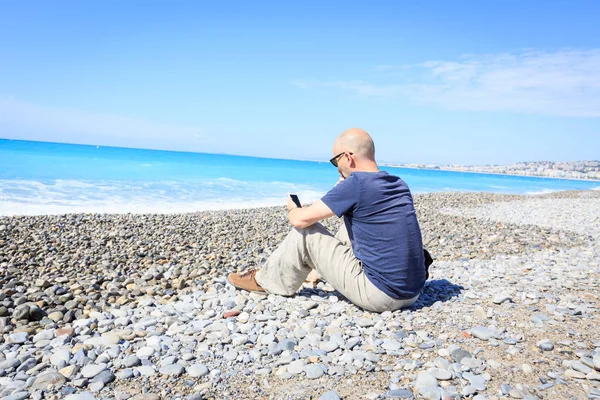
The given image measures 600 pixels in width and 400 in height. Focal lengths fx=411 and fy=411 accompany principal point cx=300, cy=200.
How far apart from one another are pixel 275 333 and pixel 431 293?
6.32 feet

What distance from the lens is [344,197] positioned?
11.4 ft

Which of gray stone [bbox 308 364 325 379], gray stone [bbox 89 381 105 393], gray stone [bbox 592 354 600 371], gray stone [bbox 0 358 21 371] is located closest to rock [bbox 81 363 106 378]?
gray stone [bbox 89 381 105 393]

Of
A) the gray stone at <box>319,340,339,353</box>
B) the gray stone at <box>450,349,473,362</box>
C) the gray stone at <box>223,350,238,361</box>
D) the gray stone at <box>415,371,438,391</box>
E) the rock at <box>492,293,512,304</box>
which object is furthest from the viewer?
the rock at <box>492,293,512,304</box>

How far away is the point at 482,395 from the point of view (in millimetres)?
2406

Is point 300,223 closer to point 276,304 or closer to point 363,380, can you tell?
point 276,304

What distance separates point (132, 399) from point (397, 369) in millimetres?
1691

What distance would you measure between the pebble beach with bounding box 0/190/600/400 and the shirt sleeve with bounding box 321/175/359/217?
3.33ft

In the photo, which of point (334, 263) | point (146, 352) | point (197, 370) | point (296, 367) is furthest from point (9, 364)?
point (334, 263)

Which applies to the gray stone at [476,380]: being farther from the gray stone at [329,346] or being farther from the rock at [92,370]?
the rock at [92,370]

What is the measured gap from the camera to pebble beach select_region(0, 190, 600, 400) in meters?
2.59

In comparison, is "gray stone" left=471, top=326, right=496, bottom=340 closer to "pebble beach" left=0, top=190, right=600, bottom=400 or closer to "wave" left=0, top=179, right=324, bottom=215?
"pebble beach" left=0, top=190, right=600, bottom=400

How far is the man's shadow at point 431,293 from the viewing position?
4.12 m

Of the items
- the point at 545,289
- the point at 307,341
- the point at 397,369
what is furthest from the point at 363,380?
the point at 545,289

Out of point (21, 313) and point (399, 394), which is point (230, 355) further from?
point (21, 313)
